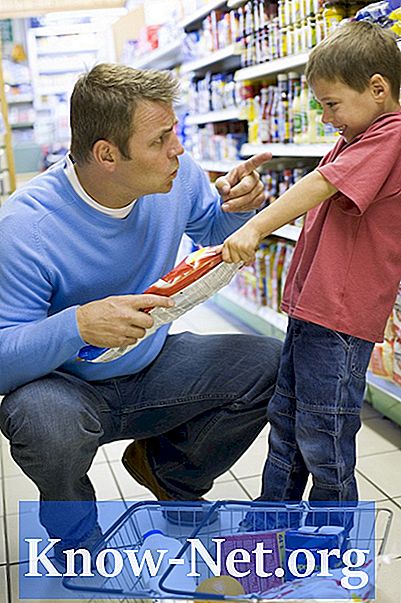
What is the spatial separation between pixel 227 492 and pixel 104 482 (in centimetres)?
44

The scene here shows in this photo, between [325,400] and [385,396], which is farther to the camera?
[385,396]

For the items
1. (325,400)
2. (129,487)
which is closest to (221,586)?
(325,400)

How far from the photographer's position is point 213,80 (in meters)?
4.57

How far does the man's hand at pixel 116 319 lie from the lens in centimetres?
162

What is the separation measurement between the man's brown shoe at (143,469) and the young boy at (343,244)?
0.45 meters

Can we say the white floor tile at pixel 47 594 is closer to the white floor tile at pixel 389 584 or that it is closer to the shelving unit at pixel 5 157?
the white floor tile at pixel 389 584

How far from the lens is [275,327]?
3787 mm

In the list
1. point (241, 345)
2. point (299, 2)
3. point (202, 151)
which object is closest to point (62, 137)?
point (202, 151)

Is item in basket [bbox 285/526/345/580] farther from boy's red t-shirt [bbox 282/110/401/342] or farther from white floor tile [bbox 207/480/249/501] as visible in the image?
white floor tile [bbox 207/480/249/501]

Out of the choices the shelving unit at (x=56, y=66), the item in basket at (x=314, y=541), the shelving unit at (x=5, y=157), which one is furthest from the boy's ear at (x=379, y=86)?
the shelving unit at (x=56, y=66)

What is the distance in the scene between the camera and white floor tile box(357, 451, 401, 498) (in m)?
2.32

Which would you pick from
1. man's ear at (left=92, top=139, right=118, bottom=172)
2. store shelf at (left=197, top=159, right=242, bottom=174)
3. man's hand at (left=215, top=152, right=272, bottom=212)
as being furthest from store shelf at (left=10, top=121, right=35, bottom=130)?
man's ear at (left=92, top=139, right=118, bottom=172)

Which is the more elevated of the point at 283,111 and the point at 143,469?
the point at 283,111

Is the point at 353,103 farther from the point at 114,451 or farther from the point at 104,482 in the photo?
the point at 114,451
